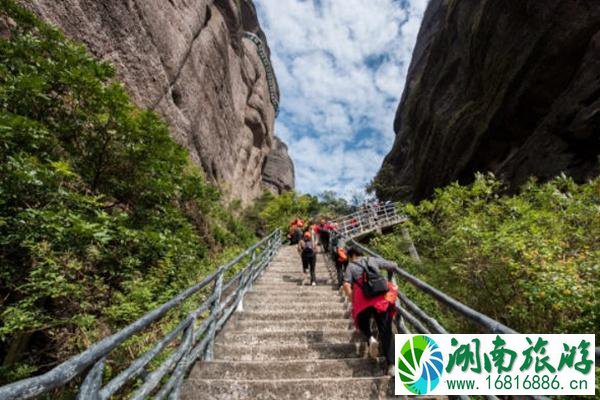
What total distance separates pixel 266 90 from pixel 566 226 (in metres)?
29.1

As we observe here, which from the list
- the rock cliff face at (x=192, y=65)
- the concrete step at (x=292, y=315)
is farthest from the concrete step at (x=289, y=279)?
the rock cliff face at (x=192, y=65)

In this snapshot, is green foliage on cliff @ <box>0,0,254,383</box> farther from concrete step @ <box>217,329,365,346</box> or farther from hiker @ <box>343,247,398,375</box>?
hiker @ <box>343,247,398,375</box>

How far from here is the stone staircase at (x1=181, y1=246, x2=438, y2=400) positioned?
2.51 meters

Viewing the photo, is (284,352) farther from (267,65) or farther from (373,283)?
(267,65)

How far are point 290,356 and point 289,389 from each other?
2.89 ft

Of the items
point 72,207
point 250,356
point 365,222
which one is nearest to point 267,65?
point 365,222

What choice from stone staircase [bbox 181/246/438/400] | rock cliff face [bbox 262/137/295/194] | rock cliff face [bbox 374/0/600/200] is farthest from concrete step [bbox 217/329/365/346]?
rock cliff face [bbox 262/137/295/194]

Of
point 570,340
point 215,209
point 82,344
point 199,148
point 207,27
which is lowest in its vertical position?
point 82,344

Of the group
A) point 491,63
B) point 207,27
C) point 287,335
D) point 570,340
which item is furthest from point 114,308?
point 491,63

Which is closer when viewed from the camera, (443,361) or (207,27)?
(443,361)

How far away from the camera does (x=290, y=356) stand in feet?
11.1

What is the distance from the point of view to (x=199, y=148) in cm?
1360

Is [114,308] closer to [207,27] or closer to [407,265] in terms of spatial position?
[407,265]

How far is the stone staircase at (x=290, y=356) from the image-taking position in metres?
2.51
